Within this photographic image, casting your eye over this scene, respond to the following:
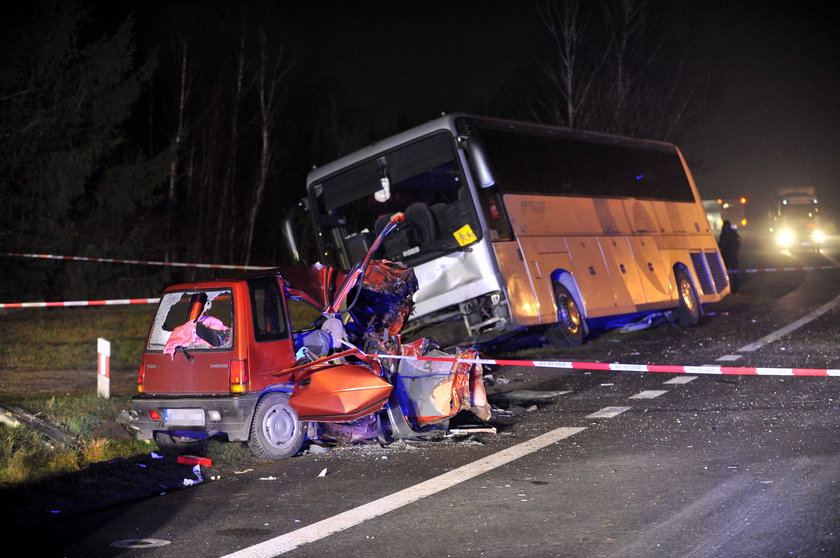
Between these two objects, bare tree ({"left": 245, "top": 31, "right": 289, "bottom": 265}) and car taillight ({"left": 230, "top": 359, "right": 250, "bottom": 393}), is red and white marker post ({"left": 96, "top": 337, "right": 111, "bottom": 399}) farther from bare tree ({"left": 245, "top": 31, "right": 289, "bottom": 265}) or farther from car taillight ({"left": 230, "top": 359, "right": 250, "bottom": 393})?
bare tree ({"left": 245, "top": 31, "right": 289, "bottom": 265})

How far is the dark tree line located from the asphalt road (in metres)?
18.5

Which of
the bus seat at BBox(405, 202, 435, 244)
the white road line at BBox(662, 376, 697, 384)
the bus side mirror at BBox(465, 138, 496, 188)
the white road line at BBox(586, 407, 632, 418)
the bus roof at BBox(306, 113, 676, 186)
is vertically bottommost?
the white road line at BBox(586, 407, 632, 418)

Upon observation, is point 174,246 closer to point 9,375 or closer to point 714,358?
point 9,375

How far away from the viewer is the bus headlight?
180 feet

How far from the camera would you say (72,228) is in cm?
2645

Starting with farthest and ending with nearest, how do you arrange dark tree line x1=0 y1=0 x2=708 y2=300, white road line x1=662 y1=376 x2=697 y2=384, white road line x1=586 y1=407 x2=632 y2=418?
dark tree line x1=0 y1=0 x2=708 y2=300, white road line x1=662 y1=376 x2=697 y2=384, white road line x1=586 y1=407 x2=632 y2=418

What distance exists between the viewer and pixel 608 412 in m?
10.1

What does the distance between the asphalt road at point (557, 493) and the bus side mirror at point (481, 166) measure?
3339 mm

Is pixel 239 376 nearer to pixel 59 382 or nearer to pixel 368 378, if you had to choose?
pixel 368 378

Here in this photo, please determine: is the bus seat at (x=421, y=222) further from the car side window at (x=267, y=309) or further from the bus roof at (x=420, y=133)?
the car side window at (x=267, y=309)

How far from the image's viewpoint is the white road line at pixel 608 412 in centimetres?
989

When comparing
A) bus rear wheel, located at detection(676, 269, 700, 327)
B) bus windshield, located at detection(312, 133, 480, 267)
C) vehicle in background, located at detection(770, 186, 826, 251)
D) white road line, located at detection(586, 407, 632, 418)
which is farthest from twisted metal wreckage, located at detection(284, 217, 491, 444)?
vehicle in background, located at detection(770, 186, 826, 251)

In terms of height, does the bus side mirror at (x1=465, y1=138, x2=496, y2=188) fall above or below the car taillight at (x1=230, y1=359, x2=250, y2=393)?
above

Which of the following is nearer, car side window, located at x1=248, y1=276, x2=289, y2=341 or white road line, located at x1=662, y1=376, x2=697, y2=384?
car side window, located at x1=248, y1=276, x2=289, y2=341
